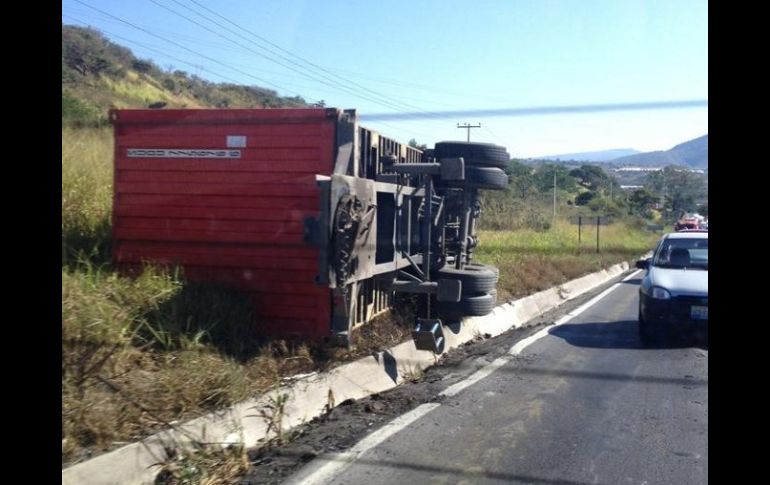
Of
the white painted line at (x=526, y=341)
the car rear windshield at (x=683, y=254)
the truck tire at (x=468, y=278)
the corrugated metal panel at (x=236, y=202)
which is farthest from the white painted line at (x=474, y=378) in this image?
the car rear windshield at (x=683, y=254)

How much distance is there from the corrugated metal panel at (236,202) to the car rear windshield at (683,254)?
6.41m

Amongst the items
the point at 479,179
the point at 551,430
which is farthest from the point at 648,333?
the point at 551,430

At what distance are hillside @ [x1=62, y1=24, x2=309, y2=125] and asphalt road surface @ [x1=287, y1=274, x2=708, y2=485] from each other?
4.62 metres

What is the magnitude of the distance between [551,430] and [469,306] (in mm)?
3829

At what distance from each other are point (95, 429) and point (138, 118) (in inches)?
177

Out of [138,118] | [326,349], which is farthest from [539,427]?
[138,118]

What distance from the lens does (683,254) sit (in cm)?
1235

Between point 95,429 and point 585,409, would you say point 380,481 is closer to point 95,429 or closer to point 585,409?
point 95,429

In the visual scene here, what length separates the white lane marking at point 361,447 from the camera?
209 inches

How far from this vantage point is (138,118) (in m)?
8.69

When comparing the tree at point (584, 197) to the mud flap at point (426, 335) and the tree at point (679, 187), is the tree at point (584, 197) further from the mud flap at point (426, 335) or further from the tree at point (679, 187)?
the mud flap at point (426, 335)

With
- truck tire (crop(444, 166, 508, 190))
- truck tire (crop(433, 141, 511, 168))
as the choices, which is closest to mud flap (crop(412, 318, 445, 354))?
truck tire (crop(444, 166, 508, 190))

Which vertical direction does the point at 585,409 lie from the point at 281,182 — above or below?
below

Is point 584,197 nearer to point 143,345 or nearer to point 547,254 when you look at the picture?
point 547,254
